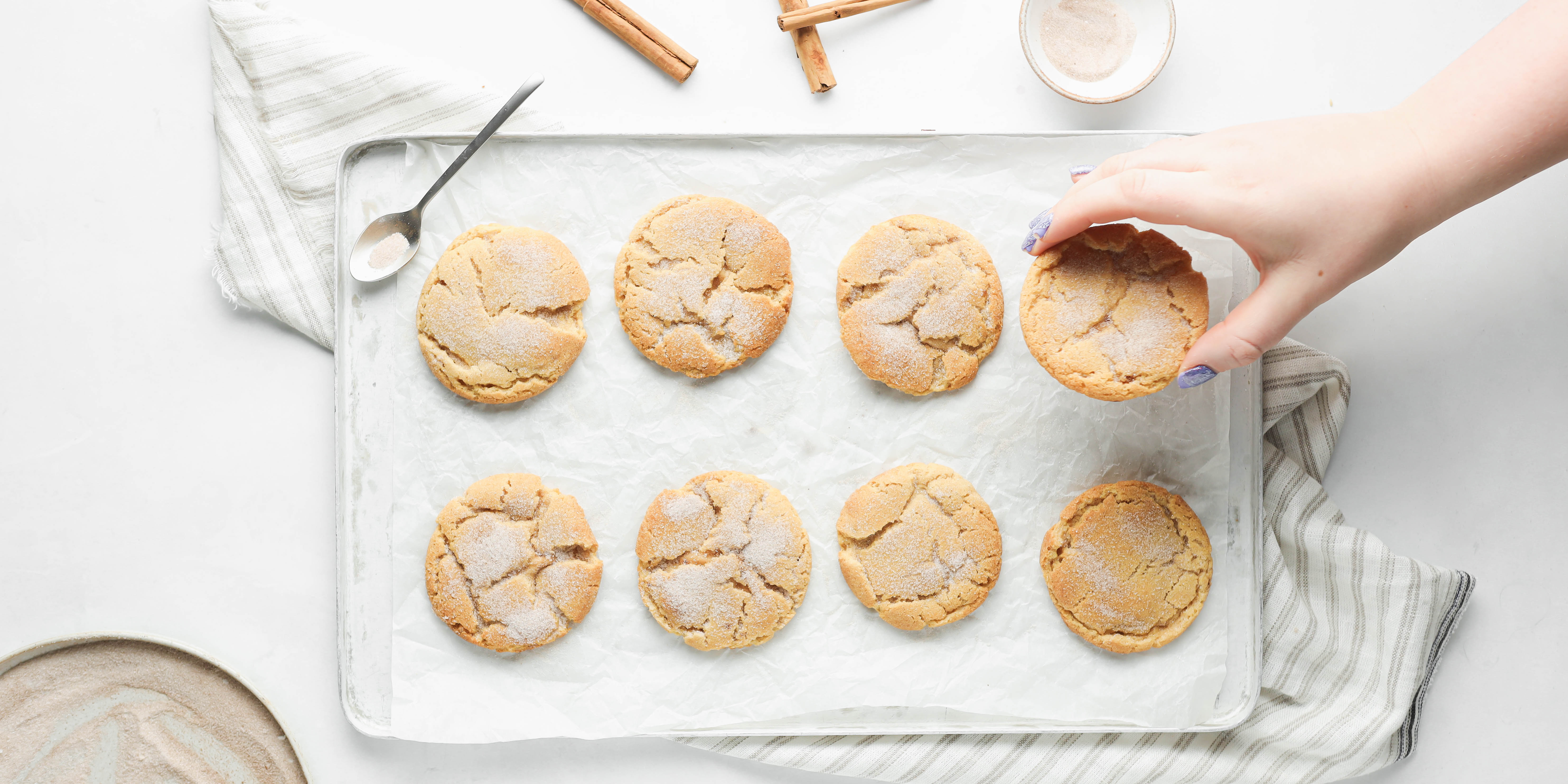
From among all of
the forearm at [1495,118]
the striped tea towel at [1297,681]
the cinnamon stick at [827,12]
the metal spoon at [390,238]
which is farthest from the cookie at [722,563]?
the forearm at [1495,118]

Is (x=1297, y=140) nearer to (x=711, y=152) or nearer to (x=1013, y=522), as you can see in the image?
(x=1013, y=522)

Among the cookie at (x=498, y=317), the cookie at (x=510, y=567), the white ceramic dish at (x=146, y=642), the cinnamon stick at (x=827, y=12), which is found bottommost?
the white ceramic dish at (x=146, y=642)

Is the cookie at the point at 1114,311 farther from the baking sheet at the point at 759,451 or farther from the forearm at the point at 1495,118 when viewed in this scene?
the forearm at the point at 1495,118

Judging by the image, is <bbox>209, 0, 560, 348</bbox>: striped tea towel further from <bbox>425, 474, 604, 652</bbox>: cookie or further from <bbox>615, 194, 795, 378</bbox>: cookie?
<bbox>425, 474, 604, 652</bbox>: cookie

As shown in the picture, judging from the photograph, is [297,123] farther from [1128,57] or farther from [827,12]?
[1128,57]

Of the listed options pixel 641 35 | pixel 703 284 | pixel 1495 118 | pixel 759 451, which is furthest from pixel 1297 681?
pixel 641 35

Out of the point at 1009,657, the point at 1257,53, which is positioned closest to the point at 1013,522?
the point at 1009,657
